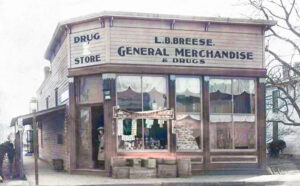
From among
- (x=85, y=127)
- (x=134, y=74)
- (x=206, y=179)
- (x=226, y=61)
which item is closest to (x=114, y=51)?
(x=134, y=74)

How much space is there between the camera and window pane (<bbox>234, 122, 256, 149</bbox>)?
17750mm

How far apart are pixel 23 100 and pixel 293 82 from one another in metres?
81.2

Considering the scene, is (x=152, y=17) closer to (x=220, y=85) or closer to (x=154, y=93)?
(x=154, y=93)

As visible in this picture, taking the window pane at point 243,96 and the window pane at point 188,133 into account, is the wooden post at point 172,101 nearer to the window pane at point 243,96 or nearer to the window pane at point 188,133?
the window pane at point 188,133

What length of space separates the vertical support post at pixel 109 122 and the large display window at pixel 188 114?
2.45m

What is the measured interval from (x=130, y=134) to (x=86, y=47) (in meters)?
3.68

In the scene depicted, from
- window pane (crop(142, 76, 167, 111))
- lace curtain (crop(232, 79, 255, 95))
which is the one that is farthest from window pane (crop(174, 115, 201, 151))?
lace curtain (crop(232, 79, 255, 95))

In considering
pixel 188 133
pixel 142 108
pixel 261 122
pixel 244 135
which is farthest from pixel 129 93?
pixel 261 122

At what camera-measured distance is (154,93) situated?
16891mm

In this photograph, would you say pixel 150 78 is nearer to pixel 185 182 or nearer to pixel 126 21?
pixel 126 21

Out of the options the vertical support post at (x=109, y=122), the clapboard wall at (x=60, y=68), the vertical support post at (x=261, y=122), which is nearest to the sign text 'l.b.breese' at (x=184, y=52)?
the vertical support post at (x=109, y=122)

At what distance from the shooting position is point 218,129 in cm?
1756

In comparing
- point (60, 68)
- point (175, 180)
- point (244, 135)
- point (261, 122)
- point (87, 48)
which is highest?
point (87, 48)

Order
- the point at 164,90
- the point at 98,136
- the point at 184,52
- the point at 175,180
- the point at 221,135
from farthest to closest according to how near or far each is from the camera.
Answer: the point at 221,135 < the point at 98,136 < the point at 184,52 < the point at 164,90 < the point at 175,180
